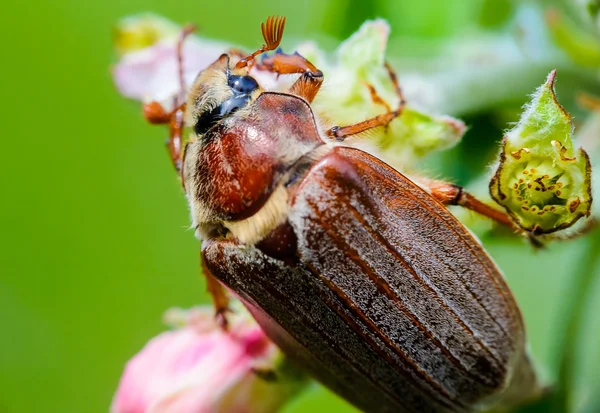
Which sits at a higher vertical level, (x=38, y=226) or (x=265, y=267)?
(x=38, y=226)

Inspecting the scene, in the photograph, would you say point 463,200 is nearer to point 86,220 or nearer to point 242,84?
point 242,84

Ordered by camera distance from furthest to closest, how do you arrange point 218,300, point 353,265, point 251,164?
1. point 218,300
2. point 251,164
3. point 353,265

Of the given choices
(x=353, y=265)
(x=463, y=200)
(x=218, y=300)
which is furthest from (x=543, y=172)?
(x=218, y=300)

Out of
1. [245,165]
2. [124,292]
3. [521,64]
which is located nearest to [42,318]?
[124,292]

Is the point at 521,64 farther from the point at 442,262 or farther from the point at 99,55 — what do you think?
the point at 99,55

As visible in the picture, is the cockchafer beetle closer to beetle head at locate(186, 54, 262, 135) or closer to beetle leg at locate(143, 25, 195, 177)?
beetle head at locate(186, 54, 262, 135)

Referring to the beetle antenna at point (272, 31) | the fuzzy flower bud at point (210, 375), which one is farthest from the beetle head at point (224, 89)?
the fuzzy flower bud at point (210, 375)
